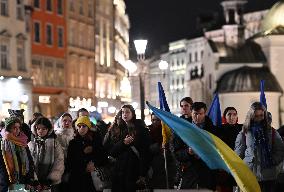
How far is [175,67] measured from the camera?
157 m

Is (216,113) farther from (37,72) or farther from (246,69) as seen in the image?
(246,69)

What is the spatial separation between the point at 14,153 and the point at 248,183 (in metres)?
3.41

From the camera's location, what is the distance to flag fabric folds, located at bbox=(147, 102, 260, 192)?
29.9ft

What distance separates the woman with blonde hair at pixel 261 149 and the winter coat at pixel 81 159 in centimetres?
227

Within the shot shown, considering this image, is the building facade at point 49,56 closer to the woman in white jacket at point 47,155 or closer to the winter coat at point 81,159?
the winter coat at point 81,159

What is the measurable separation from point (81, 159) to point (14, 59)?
40.8m

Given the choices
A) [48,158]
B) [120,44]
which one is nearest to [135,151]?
[48,158]

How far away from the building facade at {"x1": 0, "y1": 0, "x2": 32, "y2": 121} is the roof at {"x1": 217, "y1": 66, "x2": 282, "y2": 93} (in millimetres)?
39559

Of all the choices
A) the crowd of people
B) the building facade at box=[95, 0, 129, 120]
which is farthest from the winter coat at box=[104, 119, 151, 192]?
the building facade at box=[95, 0, 129, 120]

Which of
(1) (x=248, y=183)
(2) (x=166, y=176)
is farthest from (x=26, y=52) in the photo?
(1) (x=248, y=183)

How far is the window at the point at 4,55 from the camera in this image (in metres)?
51.0

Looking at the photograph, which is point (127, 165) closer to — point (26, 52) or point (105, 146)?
point (105, 146)

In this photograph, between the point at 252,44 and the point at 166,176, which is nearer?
the point at 166,176

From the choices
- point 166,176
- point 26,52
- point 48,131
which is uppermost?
point 26,52
